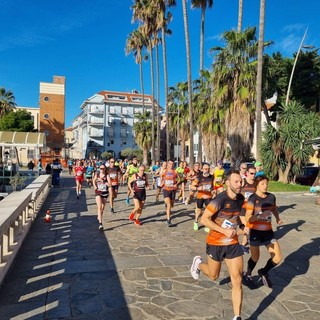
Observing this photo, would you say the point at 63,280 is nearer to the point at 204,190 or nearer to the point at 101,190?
the point at 101,190

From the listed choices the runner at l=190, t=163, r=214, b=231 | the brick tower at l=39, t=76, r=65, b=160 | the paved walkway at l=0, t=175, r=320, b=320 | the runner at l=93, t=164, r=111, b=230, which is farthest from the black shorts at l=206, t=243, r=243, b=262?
the brick tower at l=39, t=76, r=65, b=160

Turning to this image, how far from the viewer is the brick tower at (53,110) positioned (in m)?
66.8

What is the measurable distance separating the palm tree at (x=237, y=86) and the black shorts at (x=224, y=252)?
18.1 metres

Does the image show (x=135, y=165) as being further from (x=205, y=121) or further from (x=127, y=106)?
(x=127, y=106)

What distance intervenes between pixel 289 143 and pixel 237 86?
191 inches

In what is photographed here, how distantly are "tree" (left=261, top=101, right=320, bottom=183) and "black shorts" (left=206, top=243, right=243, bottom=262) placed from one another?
17.8 meters

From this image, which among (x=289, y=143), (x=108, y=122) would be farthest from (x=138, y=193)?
(x=108, y=122)

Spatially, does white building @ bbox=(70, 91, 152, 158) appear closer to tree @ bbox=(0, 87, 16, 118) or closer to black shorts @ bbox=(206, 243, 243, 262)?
tree @ bbox=(0, 87, 16, 118)

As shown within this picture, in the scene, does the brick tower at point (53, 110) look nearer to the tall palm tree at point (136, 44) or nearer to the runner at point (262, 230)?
the tall palm tree at point (136, 44)

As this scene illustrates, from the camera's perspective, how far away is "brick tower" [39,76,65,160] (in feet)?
219

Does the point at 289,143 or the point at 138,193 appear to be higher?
the point at 289,143

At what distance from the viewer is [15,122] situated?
54.9m

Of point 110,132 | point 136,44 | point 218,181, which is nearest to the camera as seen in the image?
point 218,181

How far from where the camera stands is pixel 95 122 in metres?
75.2
